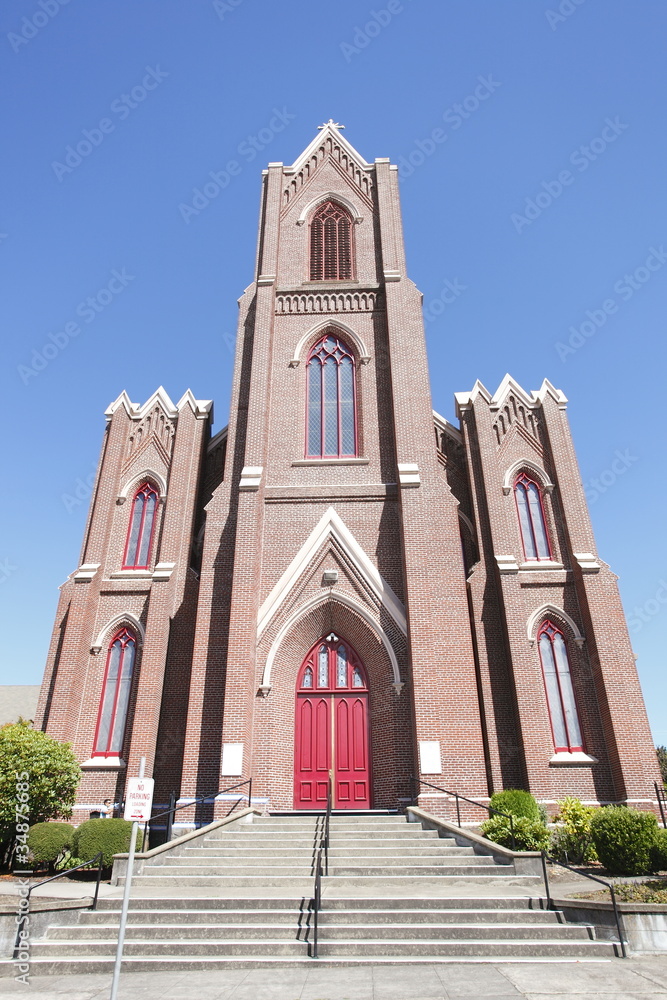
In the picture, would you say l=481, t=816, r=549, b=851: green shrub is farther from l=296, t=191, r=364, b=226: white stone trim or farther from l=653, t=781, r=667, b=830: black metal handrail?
l=296, t=191, r=364, b=226: white stone trim

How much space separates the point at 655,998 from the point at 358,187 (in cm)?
2556

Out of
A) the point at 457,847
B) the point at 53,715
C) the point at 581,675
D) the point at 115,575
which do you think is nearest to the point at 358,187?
the point at 115,575

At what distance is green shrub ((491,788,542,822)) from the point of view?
14.1 m

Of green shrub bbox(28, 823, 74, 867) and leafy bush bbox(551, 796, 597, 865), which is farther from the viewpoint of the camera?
green shrub bbox(28, 823, 74, 867)

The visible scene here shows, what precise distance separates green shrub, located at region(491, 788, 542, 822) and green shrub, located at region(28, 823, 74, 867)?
9320mm

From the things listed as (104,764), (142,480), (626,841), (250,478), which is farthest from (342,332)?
(626,841)

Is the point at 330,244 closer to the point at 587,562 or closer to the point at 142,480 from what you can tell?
the point at 142,480

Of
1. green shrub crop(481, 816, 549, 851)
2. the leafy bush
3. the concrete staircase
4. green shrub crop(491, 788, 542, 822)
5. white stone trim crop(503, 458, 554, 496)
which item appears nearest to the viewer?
the concrete staircase

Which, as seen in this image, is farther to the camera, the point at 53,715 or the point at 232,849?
the point at 53,715

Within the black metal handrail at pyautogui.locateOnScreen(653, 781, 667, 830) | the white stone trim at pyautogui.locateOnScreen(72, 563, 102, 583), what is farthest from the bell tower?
the black metal handrail at pyautogui.locateOnScreen(653, 781, 667, 830)

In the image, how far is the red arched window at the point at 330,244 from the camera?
76.7 ft

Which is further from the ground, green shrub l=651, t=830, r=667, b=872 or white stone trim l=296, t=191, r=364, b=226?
white stone trim l=296, t=191, r=364, b=226

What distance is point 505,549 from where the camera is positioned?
18.5 metres

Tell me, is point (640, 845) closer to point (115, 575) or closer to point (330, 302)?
point (115, 575)
